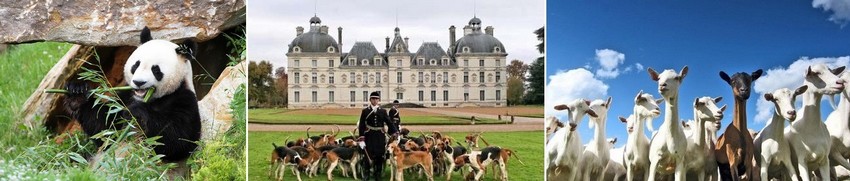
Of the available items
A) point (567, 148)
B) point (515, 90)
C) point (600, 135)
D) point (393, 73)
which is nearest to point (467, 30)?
point (515, 90)

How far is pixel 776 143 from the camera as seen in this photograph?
27.6 feet

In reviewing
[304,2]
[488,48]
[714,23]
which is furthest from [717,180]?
[304,2]

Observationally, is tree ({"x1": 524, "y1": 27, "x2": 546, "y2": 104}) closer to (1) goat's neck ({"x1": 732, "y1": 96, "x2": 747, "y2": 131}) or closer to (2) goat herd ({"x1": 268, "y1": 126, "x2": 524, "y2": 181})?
(2) goat herd ({"x1": 268, "y1": 126, "x2": 524, "y2": 181})

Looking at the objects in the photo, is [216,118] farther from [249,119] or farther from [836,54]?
[836,54]

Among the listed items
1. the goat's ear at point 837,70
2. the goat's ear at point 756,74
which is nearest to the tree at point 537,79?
the goat's ear at point 756,74

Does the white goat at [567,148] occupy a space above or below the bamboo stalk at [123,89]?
below

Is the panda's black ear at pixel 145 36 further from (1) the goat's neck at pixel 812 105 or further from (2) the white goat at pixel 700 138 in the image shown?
(1) the goat's neck at pixel 812 105

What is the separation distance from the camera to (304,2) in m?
8.48

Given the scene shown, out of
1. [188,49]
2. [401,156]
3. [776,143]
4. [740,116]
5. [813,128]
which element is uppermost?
[188,49]

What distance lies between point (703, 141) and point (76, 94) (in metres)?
5.16

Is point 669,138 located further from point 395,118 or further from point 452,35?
point 395,118

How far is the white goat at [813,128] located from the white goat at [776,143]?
92 millimetres

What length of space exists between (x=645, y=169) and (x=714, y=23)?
56.1 inches

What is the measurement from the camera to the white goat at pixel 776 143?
27.1ft
